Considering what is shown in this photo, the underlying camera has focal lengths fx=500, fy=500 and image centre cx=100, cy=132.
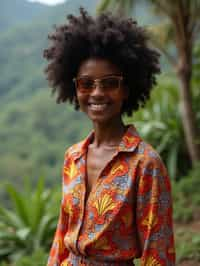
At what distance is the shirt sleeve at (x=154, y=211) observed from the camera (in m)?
1.67

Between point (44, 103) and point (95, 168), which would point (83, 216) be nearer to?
point (95, 168)

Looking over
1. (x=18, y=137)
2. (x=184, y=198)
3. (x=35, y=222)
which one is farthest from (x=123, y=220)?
(x=18, y=137)

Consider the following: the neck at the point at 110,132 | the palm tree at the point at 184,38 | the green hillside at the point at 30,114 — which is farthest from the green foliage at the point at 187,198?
the green hillside at the point at 30,114

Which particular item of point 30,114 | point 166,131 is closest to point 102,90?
point 166,131

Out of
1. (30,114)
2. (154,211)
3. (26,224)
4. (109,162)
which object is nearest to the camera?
(154,211)

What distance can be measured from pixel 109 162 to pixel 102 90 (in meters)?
0.26

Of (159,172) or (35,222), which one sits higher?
(159,172)

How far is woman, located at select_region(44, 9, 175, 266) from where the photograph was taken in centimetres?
169

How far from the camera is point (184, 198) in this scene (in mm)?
6520

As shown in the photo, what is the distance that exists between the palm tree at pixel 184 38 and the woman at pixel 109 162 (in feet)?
17.7

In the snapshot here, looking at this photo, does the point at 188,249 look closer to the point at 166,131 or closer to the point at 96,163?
the point at 96,163

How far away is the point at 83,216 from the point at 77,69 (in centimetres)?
58

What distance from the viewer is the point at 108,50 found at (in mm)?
1845

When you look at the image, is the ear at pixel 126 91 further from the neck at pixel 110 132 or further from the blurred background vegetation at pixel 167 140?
the blurred background vegetation at pixel 167 140
